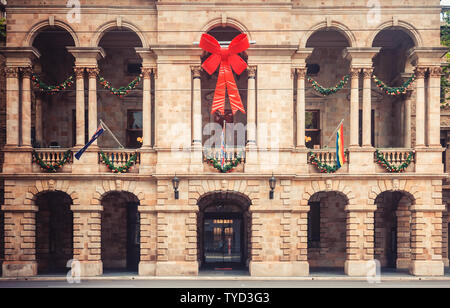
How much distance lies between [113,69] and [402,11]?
15.3 m

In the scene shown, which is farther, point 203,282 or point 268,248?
point 268,248

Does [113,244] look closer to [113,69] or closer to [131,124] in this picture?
[131,124]

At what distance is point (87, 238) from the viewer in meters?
23.7

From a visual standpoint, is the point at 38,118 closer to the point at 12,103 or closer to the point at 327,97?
the point at 12,103

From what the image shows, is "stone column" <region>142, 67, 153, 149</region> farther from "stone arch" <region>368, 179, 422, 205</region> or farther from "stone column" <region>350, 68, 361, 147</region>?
"stone arch" <region>368, 179, 422, 205</region>

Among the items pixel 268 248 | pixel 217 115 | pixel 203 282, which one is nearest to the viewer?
pixel 203 282

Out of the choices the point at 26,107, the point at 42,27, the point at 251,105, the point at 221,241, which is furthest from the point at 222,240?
the point at 42,27

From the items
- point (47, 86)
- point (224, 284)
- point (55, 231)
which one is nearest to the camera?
point (224, 284)

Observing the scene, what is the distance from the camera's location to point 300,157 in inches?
950

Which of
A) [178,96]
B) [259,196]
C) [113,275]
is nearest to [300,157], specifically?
[259,196]

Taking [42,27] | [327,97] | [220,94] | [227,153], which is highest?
[42,27]

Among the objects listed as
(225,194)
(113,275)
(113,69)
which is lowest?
(113,275)

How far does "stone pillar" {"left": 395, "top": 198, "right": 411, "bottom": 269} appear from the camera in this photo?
1035 inches

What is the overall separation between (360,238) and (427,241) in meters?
3.19
